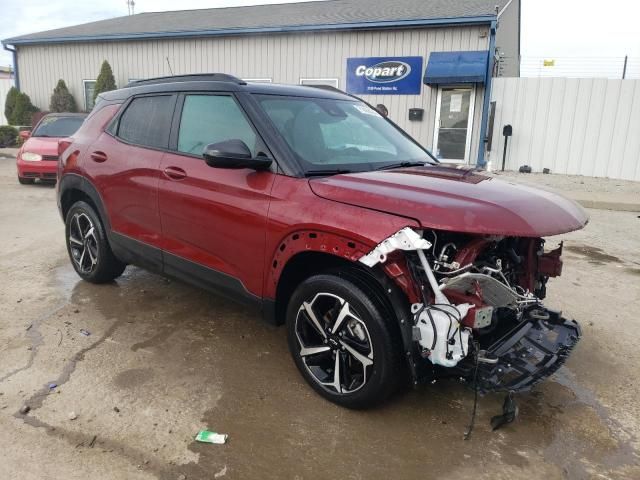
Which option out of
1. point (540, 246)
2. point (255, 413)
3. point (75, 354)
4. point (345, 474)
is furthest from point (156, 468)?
point (540, 246)

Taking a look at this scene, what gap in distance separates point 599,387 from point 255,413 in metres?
2.18

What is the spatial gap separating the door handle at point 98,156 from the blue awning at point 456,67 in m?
11.1

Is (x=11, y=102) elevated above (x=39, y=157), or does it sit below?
above

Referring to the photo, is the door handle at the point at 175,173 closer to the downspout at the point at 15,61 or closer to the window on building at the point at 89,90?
the window on building at the point at 89,90

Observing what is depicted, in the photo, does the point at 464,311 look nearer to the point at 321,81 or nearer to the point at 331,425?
the point at 331,425

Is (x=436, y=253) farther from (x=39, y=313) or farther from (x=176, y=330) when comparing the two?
(x=39, y=313)

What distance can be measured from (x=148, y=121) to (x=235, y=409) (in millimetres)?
2383

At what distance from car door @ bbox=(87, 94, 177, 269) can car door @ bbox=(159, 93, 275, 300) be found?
148 mm

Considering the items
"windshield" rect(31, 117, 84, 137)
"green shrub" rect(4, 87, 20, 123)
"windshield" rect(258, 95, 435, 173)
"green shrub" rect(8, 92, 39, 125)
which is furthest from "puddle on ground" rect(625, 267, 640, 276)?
"green shrub" rect(4, 87, 20, 123)

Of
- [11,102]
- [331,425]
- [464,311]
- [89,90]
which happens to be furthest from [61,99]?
[464,311]

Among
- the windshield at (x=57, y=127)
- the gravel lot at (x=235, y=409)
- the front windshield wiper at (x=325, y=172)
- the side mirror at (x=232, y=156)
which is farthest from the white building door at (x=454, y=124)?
the side mirror at (x=232, y=156)

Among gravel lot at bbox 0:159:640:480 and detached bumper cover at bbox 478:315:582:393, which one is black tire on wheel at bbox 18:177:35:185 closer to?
gravel lot at bbox 0:159:640:480

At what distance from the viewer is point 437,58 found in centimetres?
1427

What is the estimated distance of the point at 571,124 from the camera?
13.5 meters
